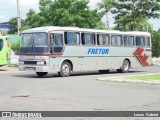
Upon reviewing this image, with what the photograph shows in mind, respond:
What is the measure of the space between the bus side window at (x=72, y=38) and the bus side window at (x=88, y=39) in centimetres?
59

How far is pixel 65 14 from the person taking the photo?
3838 centimetres

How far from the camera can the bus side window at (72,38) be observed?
25370 mm

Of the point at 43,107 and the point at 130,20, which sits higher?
the point at 130,20

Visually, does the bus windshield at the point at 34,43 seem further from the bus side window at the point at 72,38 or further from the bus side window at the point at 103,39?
the bus side window at the point at 103,39

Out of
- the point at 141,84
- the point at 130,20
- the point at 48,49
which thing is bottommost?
the point at 141,84

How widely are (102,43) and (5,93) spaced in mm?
13759

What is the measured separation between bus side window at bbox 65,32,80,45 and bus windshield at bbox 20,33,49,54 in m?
1.63

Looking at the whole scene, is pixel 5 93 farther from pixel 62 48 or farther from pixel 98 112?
pixel 62 48

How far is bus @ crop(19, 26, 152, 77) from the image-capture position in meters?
24.2

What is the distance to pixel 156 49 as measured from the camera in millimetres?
52469

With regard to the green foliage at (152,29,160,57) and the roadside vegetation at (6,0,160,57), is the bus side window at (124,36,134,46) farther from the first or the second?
the green foliage at (152,29,160,57)

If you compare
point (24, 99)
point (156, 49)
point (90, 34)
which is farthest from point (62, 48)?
point (156, 49)

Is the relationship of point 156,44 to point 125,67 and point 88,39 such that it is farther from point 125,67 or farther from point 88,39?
point 88,39

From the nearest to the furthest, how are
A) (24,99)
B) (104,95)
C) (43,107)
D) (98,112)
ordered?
(98,112)
(43,107)
(24,99)
(104,95)
